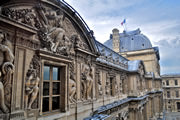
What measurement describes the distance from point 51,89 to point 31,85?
1.45 m

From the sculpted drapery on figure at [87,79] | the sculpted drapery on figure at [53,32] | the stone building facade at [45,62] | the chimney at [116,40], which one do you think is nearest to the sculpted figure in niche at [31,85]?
the stone building facade at [45,62]

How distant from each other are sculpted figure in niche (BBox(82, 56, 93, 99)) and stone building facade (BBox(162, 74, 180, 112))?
64081mm

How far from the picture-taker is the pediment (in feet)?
17.5

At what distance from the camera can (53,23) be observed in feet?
22.1

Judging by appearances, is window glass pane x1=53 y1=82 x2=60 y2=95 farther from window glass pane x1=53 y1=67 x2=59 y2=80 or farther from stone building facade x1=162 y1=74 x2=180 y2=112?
stone building facade x1=162 y1=74 x2=180 y2=112

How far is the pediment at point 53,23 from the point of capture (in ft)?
17.5

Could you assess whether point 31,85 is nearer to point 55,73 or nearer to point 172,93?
point 55,73

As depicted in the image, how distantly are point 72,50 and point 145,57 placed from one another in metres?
34.9

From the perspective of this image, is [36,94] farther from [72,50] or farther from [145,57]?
[145,57]

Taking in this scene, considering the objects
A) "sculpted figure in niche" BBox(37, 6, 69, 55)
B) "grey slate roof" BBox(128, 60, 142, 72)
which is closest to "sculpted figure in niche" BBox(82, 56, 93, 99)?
"sculpted figure in niche" BBox(37, 6, 69, 55)

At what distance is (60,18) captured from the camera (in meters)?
7.02

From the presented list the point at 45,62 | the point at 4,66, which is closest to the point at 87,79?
the point at 45,62

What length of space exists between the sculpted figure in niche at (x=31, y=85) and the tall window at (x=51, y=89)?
837 mm

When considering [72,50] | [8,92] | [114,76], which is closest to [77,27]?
[72,50]
